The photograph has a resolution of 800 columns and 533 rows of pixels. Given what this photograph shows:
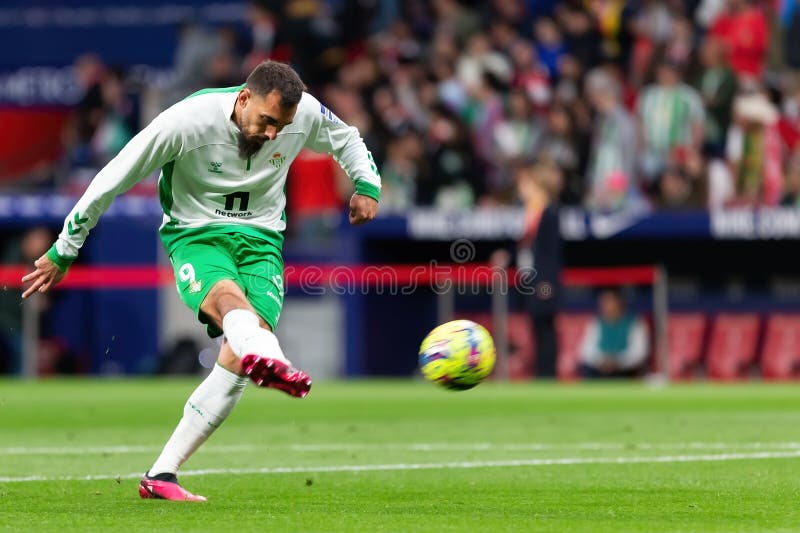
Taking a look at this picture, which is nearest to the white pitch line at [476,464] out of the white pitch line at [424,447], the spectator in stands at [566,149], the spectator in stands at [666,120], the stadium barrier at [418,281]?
the white pitch line at [424,447]

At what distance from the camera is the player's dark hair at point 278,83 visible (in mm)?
7594

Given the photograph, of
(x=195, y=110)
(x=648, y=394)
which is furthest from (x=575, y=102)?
(x=195, y=110)

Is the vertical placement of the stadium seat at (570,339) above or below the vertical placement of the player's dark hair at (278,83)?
below

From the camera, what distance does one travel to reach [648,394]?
17.4 m

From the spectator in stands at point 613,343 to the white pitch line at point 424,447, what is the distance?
31.6ft

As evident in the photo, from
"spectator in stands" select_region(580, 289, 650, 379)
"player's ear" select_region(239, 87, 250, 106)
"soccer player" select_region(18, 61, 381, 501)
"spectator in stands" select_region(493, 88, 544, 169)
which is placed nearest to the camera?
"soccer player" select_region(18, 61, 381, 501)

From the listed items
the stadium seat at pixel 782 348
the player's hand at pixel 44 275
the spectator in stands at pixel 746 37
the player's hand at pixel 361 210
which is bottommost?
the stadium seat at pixel 782 348

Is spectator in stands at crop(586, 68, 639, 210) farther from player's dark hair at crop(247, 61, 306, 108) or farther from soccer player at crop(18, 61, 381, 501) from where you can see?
player's dark hair at crop(247, 61, 306, 108)

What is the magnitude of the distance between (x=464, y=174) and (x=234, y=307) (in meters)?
14.5

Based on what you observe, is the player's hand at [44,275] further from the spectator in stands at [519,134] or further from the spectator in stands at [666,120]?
the spectator in stands at [519,134]

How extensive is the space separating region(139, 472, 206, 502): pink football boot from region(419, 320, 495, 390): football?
1302 mm

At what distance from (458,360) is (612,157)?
13.4 m

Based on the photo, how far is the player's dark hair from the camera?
7594 millimetres

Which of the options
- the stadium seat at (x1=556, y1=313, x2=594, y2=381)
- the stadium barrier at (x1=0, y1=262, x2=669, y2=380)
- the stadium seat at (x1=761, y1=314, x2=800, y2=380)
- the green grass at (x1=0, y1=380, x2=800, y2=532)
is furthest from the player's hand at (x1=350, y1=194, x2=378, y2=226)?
A: the stadium seat at (x1=761, y1=314, x2=800, y2=380)
